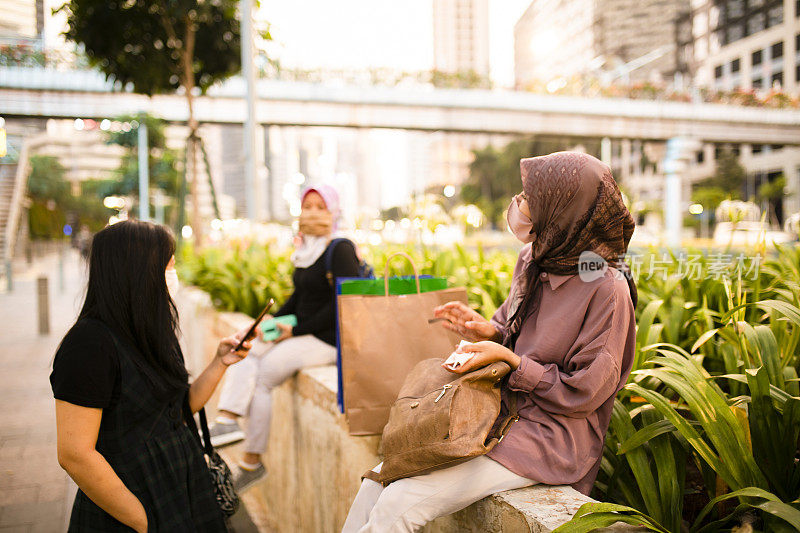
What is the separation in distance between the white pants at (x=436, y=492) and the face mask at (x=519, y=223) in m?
0.72

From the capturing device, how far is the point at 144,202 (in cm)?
3075

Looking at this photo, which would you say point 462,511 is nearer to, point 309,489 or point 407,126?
point 309,489

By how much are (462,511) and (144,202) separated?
3183 cm

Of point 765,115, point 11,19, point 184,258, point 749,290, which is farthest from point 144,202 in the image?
point 749,290

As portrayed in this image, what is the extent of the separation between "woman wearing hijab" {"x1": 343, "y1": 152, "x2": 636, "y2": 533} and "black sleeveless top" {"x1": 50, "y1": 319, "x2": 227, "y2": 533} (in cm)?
57

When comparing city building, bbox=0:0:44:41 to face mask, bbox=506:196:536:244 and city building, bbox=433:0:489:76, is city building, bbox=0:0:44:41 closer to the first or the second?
face mask, bbox=506:196:536:244

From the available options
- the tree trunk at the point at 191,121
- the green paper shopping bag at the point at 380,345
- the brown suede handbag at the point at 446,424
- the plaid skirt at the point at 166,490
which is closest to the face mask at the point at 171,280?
the plaid skirt at the point at 166,490

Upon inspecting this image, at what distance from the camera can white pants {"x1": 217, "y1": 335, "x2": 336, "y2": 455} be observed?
3.45m

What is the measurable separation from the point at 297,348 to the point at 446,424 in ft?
6.28

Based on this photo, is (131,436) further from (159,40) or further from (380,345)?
(159,40)

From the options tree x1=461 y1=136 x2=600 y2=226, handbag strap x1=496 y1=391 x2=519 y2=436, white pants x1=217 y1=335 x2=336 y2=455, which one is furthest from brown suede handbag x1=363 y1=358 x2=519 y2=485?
tree x1=461 y1=136 x2=600 y2=226

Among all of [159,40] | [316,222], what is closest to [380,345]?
[316,222]

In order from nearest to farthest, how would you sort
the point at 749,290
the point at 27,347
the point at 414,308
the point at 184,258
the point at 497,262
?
the point at 414,308 < the point at 749,290 < the point at 497,262 < the point at 27,347 < the point at 184,258

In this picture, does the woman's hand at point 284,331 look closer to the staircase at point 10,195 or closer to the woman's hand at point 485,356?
the woman's hand at point 485,356
